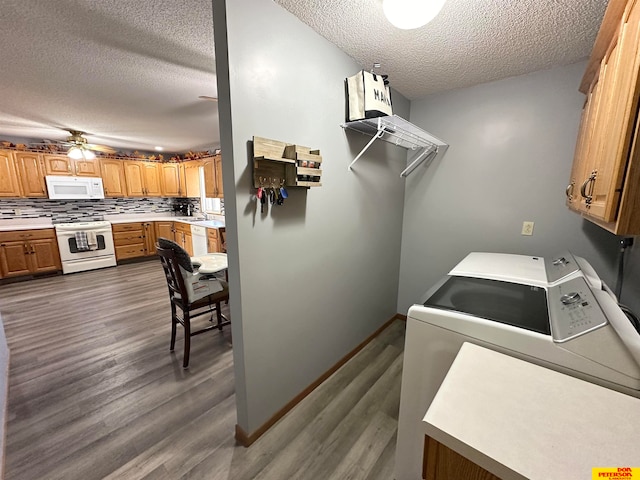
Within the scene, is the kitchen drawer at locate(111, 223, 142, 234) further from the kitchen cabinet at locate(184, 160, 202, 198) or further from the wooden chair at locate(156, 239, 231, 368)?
the wooden chair at locate(156, 239, 231, 368)

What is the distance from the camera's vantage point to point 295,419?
1.64 meters

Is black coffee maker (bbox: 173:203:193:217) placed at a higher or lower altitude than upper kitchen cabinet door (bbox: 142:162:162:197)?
lower

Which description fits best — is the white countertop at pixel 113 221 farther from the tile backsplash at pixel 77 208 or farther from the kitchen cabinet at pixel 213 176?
the kitchen cabinet at pixel 213 176

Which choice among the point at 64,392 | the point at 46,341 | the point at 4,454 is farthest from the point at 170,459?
the point at 46,341

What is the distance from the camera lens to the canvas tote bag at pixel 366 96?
165cm

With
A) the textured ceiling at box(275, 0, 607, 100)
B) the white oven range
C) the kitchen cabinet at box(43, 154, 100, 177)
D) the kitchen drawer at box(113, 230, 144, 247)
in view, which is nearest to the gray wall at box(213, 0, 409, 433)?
the textured ceiling at box(275, 0, 607, 100)

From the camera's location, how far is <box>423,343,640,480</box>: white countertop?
1.71ft

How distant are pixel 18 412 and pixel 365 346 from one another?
8.21 ft

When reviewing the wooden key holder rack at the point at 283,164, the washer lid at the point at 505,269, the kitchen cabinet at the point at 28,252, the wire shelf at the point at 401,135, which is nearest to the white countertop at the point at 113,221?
the kitchen cabinet at the point at 28,252

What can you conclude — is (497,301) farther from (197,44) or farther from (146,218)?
(146,218)

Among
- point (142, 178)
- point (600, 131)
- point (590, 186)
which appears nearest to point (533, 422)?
point (590, 186)

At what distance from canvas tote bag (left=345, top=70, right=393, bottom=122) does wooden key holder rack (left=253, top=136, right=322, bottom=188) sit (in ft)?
1.65

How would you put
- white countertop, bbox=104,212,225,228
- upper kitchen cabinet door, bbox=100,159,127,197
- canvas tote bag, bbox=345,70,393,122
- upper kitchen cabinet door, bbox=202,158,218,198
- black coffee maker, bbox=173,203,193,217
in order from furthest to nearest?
1. black coffee maker, bbox=173,203,193,217
2. white countertop, bbox=104,212,225,228
3. upper kitchen cabinet door, bbox=100,159,127,197
4. upper kitchen cabinet door, bbox=202,158,218,198
5. canvas tote bag, bbox=345,70,393,122

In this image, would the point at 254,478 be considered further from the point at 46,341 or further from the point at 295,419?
the point at 46,341
